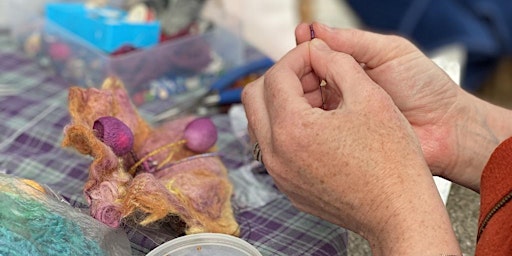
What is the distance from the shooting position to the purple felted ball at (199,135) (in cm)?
71

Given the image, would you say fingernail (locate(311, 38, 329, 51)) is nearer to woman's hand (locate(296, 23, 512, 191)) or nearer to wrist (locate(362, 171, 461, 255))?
woman's hand (locate(296, 23, 512, 191))

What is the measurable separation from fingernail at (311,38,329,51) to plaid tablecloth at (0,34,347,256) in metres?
0.19

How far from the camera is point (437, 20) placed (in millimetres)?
2070

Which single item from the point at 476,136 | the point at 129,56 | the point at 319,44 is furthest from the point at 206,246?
the point at 129,56

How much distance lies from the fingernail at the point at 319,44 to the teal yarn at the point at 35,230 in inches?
11.5

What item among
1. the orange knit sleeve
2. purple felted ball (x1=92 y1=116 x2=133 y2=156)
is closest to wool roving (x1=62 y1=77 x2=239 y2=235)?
purple felted ball (x1=92 y1=116 x2=133 y2=156)

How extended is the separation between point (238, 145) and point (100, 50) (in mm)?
294

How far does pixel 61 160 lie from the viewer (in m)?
0.79

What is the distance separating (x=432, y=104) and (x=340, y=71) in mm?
173

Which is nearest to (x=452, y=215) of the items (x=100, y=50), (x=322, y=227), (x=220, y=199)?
(x=322, y=227)

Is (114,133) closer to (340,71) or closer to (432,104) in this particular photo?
(340,71)

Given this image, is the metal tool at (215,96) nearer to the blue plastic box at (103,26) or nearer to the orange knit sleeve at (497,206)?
the blue plastic box at (103,26)

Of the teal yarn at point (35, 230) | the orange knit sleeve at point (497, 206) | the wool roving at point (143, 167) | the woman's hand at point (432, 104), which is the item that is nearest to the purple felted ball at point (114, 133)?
the wool roving at point (143, 167)

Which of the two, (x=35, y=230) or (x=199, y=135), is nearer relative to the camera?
(x=35, y=230)
